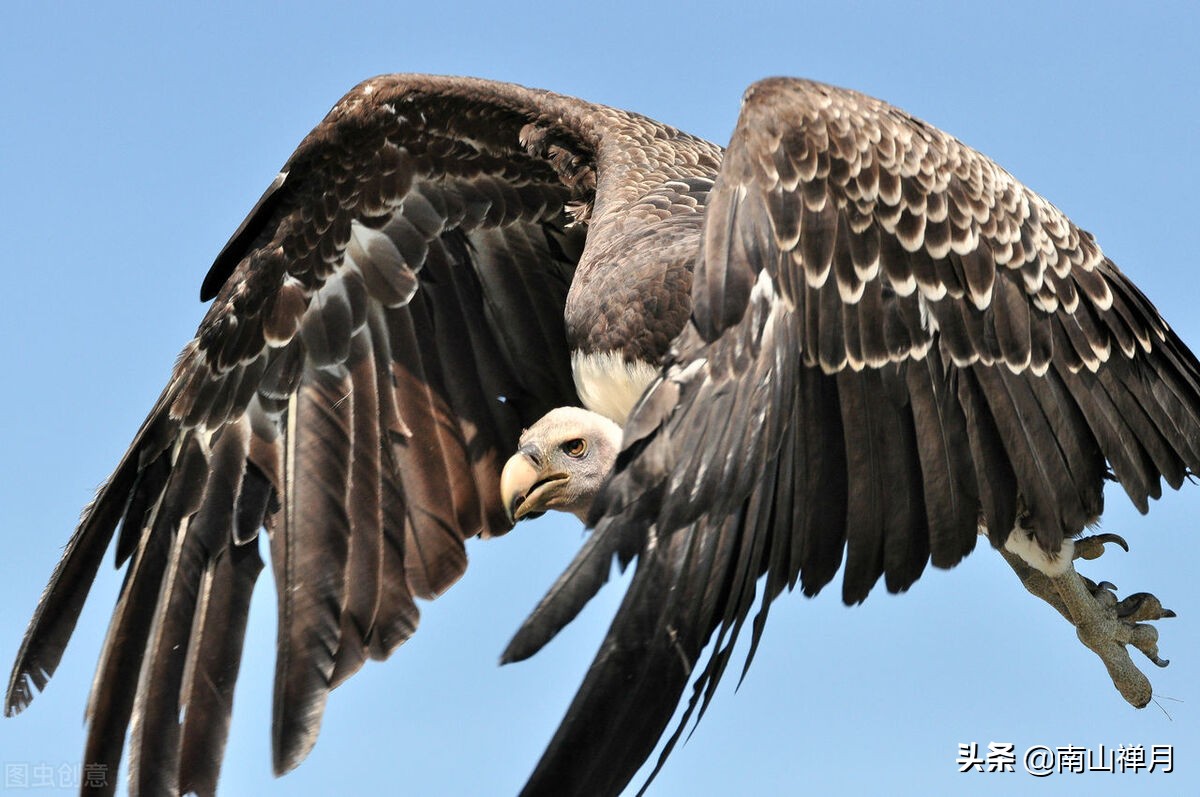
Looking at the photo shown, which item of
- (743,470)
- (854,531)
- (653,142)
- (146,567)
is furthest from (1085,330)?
(146,567)

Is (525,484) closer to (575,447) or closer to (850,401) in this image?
(575,447)

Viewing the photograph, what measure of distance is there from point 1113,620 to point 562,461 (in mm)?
2728

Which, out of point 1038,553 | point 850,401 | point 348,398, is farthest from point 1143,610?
point 348,398

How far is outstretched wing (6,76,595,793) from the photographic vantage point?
772cm

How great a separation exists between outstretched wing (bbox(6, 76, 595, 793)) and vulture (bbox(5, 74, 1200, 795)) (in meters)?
0.02

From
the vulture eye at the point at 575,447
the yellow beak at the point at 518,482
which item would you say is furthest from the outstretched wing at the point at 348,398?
the vulture eye at the point at 575,447

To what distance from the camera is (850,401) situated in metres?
6.00

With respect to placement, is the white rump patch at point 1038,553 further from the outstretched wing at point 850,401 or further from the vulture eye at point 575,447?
the vulture eye at point 575,447

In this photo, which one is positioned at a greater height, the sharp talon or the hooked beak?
the sharp talon

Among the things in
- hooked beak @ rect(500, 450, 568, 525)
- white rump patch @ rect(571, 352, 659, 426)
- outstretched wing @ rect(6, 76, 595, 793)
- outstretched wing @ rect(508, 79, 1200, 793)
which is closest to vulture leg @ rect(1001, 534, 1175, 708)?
outstretched wing @ rect(508, 79, 1200, 793)

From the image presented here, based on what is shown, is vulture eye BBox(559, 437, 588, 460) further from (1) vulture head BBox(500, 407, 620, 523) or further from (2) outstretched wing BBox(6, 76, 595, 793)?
(2) outstretched wing BBox(6, 76, 595, 793)

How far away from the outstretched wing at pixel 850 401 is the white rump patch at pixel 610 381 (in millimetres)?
1001

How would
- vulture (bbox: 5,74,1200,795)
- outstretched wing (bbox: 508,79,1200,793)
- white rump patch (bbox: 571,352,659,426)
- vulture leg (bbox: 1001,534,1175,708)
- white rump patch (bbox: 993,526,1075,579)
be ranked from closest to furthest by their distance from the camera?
1. outstretched wing (bbox: 508,79,1200,793)
2. vulture (bbox: 5,74,1200,795)
3. white rump patch (bbox: 571,352,659,426)
4. white rump patch (bbox: 993,526,1075,579)
5. vulture leg (bbox: 1001,534,1175,708)

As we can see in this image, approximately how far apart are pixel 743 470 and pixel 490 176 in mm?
3306
